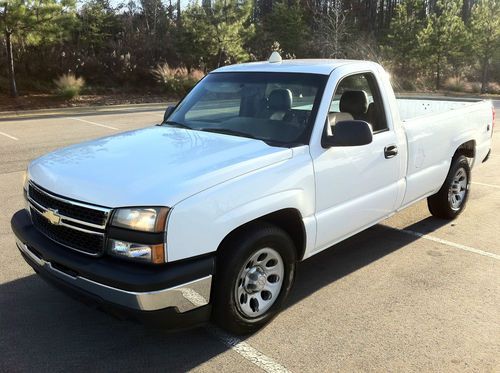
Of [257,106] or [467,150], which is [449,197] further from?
[257,106]

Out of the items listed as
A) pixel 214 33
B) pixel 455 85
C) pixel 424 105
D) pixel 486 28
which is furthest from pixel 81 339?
pixel 455 85

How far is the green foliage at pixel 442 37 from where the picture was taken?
34656 millimetres

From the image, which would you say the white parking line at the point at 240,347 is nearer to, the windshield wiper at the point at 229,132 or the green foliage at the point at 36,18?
the windshield wiper at the point at 229,132

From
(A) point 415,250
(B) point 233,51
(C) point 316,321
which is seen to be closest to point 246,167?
(C) point 316,321

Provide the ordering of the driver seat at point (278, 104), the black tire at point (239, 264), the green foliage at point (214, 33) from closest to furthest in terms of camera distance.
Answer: the black tire at point (239, 264) < the driver seat at point (278, 104) < the green foliage at point (214, 33)

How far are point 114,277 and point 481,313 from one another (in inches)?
108

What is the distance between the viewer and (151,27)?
112 ft

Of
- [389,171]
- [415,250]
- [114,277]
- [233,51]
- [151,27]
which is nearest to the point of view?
[114,277]

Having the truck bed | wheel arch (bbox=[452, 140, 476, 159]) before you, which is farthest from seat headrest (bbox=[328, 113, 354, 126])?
wheel arch (bbox=[452, 140, 476, 159])

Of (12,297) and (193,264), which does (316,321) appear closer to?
(193,264)

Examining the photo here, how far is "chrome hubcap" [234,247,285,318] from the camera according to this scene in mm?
3359

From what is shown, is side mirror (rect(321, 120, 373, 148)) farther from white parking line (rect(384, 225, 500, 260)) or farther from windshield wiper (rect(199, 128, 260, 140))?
white parking line (rect(384, 225, 500, 260))

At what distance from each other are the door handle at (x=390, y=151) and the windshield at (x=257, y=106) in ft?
2.86

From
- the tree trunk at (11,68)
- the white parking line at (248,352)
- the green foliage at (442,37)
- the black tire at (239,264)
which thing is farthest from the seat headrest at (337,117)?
the green foliage at (442,37)
